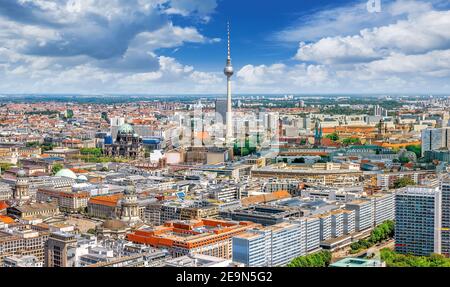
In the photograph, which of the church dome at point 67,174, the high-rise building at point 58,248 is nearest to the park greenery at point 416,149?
the church dome at point 67,174

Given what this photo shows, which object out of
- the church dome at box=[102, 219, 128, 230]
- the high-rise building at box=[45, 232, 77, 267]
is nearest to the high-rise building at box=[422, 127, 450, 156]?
the church dome at box=[102, 219, 128, 230]

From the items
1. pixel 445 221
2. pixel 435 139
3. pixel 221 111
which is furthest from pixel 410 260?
pixel 221 111

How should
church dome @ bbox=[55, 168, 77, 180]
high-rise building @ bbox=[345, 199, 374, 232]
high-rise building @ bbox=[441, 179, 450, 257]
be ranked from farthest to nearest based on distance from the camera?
1. church dome @ bbox=[55, 168, 77, 180]
2. high-rise building @ bbox=[345, 199, 374, 232]
3. high-rise building @ bbox=[441, 179, 450, 257]

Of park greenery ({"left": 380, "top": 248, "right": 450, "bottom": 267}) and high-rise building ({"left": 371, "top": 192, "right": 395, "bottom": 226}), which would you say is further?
high-rise building ({"left": 371, "top": 192, "right": 395, "bottom": 226})

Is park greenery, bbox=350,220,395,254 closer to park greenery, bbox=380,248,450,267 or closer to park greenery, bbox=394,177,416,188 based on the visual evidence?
park greenery, bbox=380,248,450,267

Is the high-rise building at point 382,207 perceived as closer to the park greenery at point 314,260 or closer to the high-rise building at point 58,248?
the park greenery at point 314,260

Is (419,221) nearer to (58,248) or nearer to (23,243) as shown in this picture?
(58,248)
